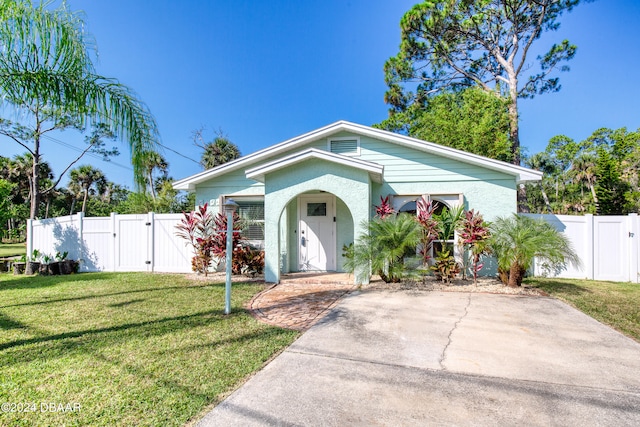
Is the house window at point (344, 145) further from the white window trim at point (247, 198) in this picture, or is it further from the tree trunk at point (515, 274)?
the tree trunk at point (515, 274)

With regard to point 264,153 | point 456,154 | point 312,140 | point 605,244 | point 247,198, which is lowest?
point 605,244

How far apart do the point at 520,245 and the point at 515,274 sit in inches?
31.8

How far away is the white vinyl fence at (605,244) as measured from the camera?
7.87m

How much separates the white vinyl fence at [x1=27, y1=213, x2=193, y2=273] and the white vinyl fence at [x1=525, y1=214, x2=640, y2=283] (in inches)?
452

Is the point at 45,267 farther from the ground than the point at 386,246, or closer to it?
closer to it

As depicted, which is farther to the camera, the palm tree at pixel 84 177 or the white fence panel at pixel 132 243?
the palm tree at pixel 84 177

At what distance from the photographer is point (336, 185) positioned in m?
7.44

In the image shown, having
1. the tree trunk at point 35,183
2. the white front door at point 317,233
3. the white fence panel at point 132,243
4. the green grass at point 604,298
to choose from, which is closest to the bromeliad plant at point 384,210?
the white front door at point 317,233

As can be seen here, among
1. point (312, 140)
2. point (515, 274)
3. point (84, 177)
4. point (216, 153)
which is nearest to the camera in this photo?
point (515, 274)

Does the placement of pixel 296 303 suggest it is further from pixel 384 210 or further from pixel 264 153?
pixel 264 153

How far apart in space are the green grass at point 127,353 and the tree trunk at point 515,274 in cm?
568

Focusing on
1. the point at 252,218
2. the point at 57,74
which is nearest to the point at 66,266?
the point at 252,218

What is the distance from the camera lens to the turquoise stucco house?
293 inches

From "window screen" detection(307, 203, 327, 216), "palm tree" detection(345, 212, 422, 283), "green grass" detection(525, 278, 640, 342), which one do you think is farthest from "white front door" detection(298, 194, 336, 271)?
"green grass" detection(525, 278, 640, 342)
